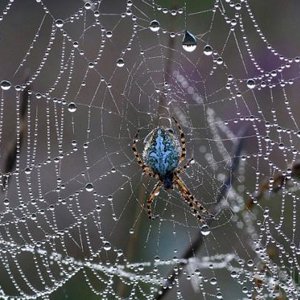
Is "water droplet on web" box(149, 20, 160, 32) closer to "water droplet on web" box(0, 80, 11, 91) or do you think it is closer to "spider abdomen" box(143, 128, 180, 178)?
"spider abdomen" box(143, 128, 180, 178)

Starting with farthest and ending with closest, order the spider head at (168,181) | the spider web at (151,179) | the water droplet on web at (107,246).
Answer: the spider web at (151,179) → the spider head at (168,181) → the water droplet on web at (107,246)

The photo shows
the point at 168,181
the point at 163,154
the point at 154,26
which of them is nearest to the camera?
the point at 154,26

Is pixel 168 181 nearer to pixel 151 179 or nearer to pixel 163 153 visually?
pixel 163 153

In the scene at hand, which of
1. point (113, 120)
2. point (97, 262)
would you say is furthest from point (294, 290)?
point (113, 120)

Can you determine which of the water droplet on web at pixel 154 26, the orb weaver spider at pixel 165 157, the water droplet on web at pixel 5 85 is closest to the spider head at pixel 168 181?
the orb weaver spider at pixel 165 157

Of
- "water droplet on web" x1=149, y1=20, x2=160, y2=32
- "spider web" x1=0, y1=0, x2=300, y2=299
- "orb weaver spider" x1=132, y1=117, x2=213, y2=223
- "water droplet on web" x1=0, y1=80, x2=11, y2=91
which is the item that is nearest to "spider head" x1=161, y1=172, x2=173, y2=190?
"orb weaver spider" x1=132, y1=117, x2=213, y2=223

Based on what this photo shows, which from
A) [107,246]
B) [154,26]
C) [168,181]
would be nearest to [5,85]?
[154,26]

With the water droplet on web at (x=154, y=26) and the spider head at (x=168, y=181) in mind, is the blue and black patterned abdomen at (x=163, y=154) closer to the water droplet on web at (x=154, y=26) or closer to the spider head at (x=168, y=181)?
the spider head at (x=168, y=181)
